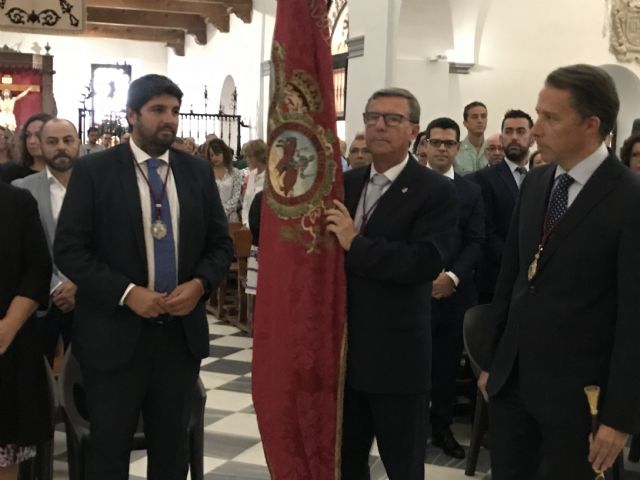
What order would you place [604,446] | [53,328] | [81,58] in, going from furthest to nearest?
[81,58] → [53,328] → [604,446]

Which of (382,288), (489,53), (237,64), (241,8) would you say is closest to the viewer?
(382,288)

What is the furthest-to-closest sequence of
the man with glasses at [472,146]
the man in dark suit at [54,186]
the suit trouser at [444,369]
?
the man with glasses at [472,146] → the suit trouser at [444,369] → the man in dark suit at [54,186]

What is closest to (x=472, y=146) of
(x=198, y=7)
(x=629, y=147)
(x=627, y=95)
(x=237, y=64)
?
(x=629, y=147)

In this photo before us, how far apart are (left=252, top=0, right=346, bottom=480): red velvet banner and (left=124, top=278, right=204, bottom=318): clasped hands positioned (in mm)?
283

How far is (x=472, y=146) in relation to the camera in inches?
233

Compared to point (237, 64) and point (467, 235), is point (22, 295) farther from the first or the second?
point (237, 64)

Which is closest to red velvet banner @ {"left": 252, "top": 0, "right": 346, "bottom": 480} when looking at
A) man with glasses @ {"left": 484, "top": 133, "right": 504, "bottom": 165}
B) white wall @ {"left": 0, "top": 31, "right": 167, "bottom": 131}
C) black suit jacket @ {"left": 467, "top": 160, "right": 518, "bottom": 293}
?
black suit jacket @ {"left": 467, "top": 160, "right": 518, "bottom": 293}

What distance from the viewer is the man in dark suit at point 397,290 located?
2.59 m

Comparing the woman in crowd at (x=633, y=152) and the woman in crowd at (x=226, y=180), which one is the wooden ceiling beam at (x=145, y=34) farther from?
the woman in crowd at (x=633, y=152)

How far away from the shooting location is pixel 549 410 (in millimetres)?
2166

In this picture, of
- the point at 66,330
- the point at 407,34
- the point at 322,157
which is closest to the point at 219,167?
the point at 407,34

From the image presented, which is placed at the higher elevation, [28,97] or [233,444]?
[28,97]

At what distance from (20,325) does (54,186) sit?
1077 millimetres

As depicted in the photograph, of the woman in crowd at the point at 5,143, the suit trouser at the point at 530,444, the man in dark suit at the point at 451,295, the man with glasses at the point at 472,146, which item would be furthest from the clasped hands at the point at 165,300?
the man with glasses at the point at 472,146
